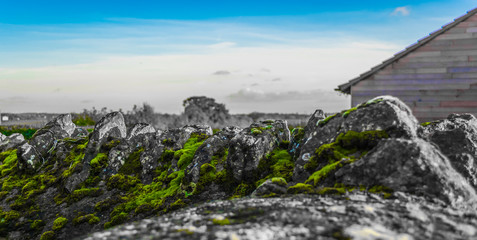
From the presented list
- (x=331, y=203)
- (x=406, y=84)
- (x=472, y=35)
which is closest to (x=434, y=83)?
(x=406, y=84)

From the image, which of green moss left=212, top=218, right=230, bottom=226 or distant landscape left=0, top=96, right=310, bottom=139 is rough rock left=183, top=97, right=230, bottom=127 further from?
green moss left=212, top=218, right=230, bottom=226

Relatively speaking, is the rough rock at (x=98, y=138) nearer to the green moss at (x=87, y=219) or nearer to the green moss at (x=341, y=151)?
the green moss at (x=87, y=219)

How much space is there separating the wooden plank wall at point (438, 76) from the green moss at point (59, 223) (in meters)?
15.3

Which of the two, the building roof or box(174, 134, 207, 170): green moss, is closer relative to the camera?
box(174, 134, 207, 170): green moss

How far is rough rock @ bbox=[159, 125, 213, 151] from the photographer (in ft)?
36.9

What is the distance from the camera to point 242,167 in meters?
8.78

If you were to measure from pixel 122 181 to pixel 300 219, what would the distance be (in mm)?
7075

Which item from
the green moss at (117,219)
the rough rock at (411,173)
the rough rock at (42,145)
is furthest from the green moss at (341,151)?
the rough rock at (42,145)

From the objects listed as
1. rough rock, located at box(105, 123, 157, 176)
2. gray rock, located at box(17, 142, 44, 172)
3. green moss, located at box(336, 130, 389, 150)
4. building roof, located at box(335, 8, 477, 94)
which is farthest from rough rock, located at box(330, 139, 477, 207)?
building roof, located at box(335, 8, 477, 94)

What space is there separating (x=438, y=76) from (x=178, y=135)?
14221 mm

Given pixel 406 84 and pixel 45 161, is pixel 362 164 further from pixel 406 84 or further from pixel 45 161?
pixel 406 84

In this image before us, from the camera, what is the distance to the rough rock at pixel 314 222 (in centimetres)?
439

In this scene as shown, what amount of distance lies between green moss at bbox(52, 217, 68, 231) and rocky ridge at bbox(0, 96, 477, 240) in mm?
84

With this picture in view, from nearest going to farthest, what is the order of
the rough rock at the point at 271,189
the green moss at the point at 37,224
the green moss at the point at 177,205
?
the rough rock at the point at 271,189, the green moss at the point at 177,205, the green moss at the point at 37,224
